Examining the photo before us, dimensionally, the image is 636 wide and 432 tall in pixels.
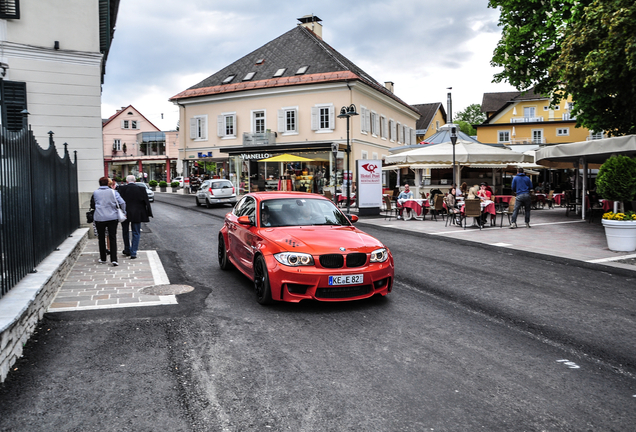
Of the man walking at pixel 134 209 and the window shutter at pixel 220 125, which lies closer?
the man walking at pixel 134 209

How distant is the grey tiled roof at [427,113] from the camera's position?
63656mm

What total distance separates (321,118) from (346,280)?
101ft

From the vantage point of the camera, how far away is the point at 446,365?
457cm

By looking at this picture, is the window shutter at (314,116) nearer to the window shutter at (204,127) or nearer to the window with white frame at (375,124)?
the window with white frame at (375,124)

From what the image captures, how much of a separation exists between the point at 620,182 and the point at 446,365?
9.34 metres

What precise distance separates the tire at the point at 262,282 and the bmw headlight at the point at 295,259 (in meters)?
0.30

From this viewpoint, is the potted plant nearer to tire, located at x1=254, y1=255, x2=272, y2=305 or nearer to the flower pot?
the flower pot

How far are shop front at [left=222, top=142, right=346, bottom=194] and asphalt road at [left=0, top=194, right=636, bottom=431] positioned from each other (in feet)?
82.8

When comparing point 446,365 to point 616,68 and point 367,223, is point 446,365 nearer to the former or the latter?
point 616,68

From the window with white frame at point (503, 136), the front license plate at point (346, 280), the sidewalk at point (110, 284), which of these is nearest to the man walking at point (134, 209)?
the sidewalk at point (110, 284)

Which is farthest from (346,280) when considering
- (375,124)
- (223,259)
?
(375,124)

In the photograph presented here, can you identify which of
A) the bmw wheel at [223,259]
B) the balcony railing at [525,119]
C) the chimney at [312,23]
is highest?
the chimney at [312,23]

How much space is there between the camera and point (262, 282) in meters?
6.62

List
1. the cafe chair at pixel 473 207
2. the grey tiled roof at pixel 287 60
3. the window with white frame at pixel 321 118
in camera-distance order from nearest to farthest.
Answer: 1. the cafe chair at pixel 473 207
2. the window with white frame at pixel 321 118
3. the grey tiled roof at pixel 287 60
